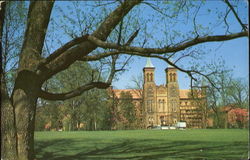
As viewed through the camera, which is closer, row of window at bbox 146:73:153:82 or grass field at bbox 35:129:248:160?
grass field at bbox 35:129:248:160

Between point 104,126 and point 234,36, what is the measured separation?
56.9m

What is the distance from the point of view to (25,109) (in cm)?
732

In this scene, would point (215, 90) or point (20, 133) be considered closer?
point (20, 133)

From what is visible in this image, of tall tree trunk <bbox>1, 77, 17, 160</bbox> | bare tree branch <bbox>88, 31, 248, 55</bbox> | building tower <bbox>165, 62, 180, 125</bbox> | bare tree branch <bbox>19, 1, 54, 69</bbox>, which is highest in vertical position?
building tower <bbox>165, 62, 180, 125</bbox>

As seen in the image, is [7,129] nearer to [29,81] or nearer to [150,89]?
[29,81]

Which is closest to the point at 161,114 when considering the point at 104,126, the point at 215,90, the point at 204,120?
the point at 204,120

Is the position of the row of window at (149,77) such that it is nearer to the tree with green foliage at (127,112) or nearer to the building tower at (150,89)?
the building tower at (150,89)

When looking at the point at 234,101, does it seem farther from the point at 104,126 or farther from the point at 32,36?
the point at 32,36

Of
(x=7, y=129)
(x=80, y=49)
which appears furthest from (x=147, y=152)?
(x=7, y=129)

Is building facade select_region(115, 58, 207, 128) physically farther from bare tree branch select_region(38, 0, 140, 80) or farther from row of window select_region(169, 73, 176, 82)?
bare tree branch select_region(38, 0, 140, 80)

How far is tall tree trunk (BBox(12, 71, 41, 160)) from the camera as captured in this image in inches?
282

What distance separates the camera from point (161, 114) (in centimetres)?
9131

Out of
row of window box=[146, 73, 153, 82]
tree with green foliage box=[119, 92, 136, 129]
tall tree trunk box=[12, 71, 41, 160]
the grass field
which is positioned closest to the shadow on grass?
the grass field

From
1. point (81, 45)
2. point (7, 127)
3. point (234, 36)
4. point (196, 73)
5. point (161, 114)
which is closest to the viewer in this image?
point (234, 36)
